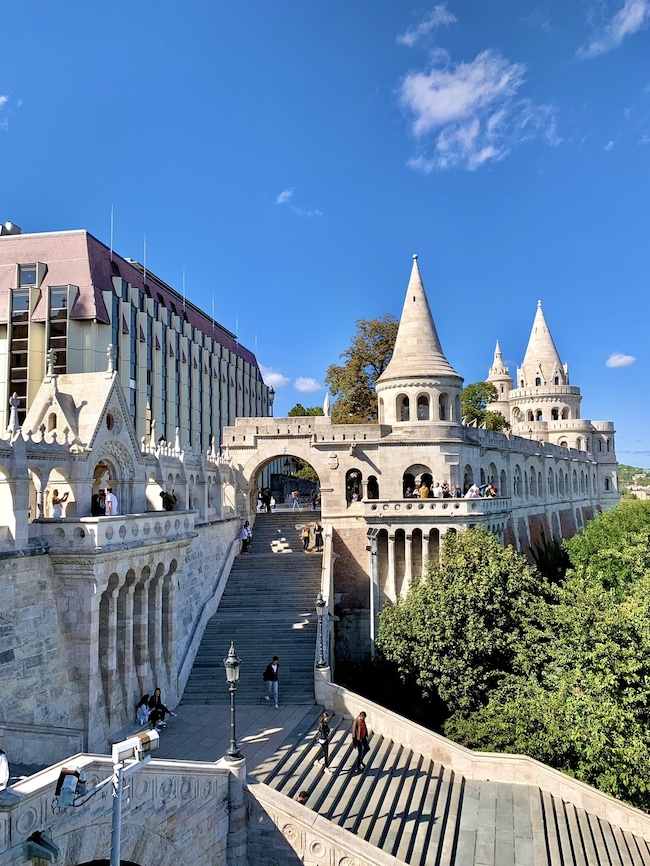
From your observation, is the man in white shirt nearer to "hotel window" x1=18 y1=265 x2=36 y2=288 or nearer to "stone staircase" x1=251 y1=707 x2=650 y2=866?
"stone staircase" x1=251 y1=707 x2=650 y2=866

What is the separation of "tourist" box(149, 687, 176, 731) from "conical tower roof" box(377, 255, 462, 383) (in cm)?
1976

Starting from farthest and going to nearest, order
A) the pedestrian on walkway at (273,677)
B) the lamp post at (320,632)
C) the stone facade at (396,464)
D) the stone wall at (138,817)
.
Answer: the stone facade at (396,464) < the lamp post at (320,632) < the pedestrian on walkway at (273,677) < the stone wall at (138,817)

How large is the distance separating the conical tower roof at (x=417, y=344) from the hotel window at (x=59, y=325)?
1798 centimetres

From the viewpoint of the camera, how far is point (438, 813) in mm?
16062

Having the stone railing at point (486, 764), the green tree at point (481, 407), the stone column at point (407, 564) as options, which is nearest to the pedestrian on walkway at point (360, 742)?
the stone railing at point (486, 764)

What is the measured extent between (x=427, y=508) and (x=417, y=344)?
8.92m

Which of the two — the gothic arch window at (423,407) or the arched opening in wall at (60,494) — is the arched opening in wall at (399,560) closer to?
the gothic arch window at (423,407)

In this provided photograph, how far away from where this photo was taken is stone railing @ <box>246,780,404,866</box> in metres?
13.5

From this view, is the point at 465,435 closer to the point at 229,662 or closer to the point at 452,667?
the point at 452,667

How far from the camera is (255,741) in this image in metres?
17.0

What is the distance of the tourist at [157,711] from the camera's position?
17.0 m

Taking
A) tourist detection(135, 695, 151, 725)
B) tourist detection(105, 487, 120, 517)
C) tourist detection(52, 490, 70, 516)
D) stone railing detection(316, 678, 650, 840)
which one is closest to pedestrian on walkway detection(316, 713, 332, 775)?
stone railing detection(316, 678, 650, 840)

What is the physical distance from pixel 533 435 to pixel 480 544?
34904 mm

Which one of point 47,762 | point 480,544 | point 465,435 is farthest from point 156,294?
point 47,762
